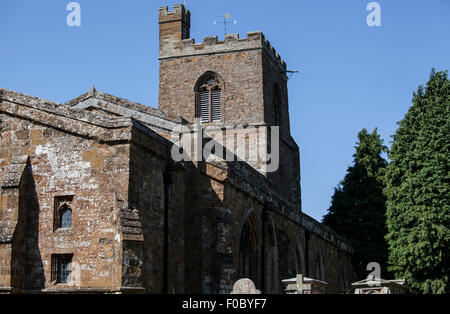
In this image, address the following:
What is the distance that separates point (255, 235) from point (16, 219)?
1032cm

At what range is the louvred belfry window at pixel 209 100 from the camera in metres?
40.0

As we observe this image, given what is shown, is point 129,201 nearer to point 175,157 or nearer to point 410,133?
point 175,157

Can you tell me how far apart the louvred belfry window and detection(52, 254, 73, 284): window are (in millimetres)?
24156

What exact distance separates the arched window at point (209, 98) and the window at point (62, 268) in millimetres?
24156

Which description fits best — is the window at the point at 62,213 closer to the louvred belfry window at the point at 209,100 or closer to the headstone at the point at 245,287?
the headstone at the point at 245,287

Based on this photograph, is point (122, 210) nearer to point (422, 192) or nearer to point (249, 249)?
point (249, 249)

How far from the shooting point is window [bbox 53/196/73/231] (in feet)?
54.1

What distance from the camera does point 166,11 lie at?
4262 cm

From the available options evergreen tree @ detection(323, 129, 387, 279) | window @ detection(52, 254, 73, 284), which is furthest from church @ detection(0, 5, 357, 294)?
evergreen tree @ detection(323, 129, 387, 279)

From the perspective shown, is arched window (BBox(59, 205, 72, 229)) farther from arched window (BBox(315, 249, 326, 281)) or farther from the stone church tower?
the stone church tower

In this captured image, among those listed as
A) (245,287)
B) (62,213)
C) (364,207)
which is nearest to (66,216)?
(62,213)

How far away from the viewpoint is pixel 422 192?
1171 inches
